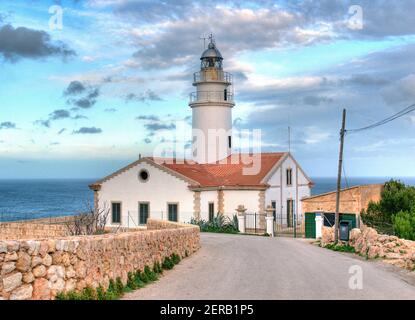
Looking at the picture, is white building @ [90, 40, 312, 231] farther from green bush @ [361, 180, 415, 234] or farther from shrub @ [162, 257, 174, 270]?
shrub @ [162, 257, 174, 270]

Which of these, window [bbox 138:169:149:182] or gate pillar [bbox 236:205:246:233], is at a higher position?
window [bbox 138:169:149:182]

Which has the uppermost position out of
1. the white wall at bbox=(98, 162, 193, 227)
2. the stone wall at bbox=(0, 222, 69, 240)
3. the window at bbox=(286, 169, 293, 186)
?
the window at bbox=(286, 169, 293, 186)

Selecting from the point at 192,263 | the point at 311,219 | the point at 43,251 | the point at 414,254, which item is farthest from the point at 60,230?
the point at 43,251

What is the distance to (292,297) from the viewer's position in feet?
36.3

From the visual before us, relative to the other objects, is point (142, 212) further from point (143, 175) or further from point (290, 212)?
point (290, 212)

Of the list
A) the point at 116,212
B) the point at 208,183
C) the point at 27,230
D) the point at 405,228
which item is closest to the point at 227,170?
the point at 208,183

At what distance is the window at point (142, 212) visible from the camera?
36.6 metres

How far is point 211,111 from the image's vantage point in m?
42.2

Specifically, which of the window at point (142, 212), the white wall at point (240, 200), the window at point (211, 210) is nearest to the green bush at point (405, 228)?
the white wall at point (240, 200)

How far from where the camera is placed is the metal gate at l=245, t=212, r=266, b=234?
34.7m

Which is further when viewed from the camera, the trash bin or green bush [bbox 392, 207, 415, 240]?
green bush [bbox 392, 207, 415, 240]

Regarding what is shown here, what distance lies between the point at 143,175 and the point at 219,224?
6.04 meters

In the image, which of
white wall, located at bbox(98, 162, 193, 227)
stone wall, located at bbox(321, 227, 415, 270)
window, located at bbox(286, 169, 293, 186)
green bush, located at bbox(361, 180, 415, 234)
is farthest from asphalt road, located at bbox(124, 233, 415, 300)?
window, located at bbox(286, 169, 293, 186)

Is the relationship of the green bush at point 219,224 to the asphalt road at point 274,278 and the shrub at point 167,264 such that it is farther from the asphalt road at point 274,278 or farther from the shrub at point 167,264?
the shrub at point 167,264
